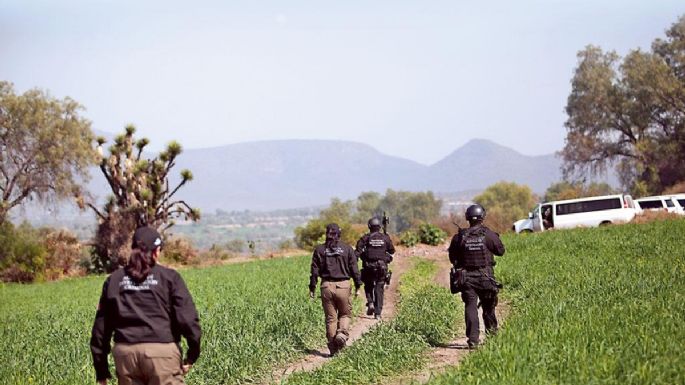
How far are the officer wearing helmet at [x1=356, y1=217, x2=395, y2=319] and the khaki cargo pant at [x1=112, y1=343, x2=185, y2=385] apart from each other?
10.4m

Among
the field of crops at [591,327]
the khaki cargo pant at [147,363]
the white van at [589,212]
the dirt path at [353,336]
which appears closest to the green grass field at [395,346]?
the dirt path at [353,336]

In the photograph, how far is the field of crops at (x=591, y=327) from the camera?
8148mm

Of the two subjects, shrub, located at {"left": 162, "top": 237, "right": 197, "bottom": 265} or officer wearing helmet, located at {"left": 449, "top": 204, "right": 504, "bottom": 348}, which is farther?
shrub, located at {"left": 162, "top": 237, "right": 197, "bottom": 265}

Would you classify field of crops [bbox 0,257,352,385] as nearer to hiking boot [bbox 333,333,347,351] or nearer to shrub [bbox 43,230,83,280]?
hiking boot [bbox 333,333,347,351]

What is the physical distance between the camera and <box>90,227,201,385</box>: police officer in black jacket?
22.6 ft

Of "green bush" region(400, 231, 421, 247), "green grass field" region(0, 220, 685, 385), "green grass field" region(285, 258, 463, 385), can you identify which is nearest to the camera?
"green grass field" region(0, 220, 685, 385)

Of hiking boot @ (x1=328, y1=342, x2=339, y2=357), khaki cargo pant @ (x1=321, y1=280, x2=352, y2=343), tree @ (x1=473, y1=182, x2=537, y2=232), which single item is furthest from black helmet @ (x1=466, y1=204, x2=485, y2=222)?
tree @ (x1=473, y1=182, x2=537, y2=232)

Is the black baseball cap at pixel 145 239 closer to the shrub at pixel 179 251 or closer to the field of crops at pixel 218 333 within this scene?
the field of crops at pixel 218 333

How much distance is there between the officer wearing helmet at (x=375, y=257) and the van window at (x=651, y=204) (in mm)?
30023

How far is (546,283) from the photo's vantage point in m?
17.6

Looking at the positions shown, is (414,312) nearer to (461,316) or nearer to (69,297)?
(461,316)

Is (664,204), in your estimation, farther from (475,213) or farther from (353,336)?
(475,213)

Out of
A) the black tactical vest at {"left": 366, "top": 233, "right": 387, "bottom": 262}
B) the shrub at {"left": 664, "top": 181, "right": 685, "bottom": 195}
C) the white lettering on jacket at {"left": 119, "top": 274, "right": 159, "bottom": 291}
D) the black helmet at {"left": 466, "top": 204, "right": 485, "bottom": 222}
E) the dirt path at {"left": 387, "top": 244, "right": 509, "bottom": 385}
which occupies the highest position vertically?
the shrub at {"left": 664, "top": 181, "right": 685, "bottom": 195}

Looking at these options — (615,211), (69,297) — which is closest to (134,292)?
(69,297)
